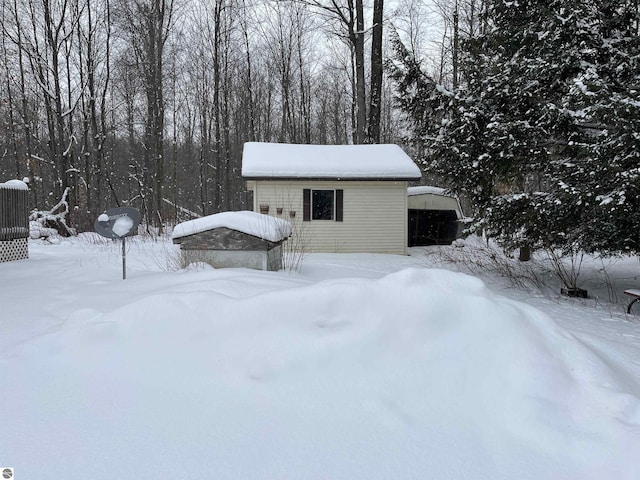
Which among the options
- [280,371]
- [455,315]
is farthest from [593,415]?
[280,371]

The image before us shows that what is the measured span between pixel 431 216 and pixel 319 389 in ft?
50.5

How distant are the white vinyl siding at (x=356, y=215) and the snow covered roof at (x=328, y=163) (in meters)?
0.34

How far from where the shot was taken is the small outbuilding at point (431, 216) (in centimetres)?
1656

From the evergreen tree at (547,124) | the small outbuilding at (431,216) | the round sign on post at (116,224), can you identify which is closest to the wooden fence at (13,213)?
the round sign on post at (116,224)

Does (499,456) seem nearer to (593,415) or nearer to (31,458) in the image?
(593,415)

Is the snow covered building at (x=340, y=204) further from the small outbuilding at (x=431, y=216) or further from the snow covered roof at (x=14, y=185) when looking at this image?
the snow covered roof at (x=14, y=185)

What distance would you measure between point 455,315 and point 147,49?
68.3ft

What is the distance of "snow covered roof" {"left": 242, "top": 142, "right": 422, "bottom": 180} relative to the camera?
1264 centimetres

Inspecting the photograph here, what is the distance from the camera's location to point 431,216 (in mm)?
17000

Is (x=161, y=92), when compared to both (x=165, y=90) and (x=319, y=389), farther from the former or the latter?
(x=319, y=389)

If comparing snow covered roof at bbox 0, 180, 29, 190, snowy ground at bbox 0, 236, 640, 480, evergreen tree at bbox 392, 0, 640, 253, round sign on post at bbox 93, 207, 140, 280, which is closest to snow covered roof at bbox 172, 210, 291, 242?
round sign on post at bbox 93, 207, 140, 280

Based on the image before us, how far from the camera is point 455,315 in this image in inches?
112

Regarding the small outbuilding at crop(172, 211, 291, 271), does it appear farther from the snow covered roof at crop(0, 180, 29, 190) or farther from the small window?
the small window

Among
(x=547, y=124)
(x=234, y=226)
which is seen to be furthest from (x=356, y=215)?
(x=234, y=226)
